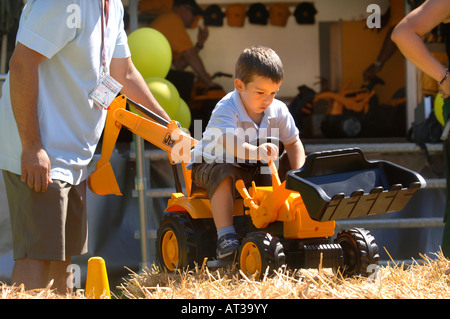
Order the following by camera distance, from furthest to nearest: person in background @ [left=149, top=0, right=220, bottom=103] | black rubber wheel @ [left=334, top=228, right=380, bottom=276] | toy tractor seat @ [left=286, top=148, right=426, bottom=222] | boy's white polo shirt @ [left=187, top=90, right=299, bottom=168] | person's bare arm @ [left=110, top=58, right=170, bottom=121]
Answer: person in background @ [left=149, top=0, right=220, bottom=103] < person's bare arm @ [left=110, top=58, right=170, bottom=121] < boy's white polo shirt @ [left=187, top=90, right=299, bottom=168] < black rubber wheel @ [left=334, top=228, right=380, bottom=276] < toy tractor seat @ [left=286, top=148, right=426, bottom=222]

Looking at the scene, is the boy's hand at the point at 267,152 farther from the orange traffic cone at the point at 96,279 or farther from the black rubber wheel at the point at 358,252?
the orange traffic cone at the point at 96,279

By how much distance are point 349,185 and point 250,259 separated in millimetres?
478

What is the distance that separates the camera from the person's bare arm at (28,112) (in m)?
2.41

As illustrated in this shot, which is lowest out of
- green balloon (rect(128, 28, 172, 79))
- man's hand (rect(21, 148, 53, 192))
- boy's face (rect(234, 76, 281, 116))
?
man's hand (rect(21, 148, 53, 192))

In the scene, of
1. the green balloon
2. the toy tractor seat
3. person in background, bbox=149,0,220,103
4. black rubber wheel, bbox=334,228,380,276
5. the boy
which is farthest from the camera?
person in background, bbox=149,0,220,103

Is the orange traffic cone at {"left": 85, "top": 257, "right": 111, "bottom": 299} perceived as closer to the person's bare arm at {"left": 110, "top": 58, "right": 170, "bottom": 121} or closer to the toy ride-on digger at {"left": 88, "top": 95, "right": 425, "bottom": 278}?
the toy ride-on digger at {"left": 88, "top": 95, "right": 425, "bottom": 278}

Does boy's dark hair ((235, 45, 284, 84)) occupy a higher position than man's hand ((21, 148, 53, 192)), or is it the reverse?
boy's dark hair ((235, 45, 284, 84))

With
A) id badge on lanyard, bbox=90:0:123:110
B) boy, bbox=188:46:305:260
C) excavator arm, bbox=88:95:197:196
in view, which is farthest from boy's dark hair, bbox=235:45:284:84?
id badge on lanyard, bbox=90:0:123:110

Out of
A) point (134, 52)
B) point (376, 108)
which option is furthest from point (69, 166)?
point (376, 108)

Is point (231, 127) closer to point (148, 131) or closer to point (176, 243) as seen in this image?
point (148, 131)

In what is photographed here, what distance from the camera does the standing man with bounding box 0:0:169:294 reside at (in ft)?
7.91

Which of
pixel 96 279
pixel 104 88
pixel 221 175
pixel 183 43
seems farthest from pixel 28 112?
pixel 183 43
